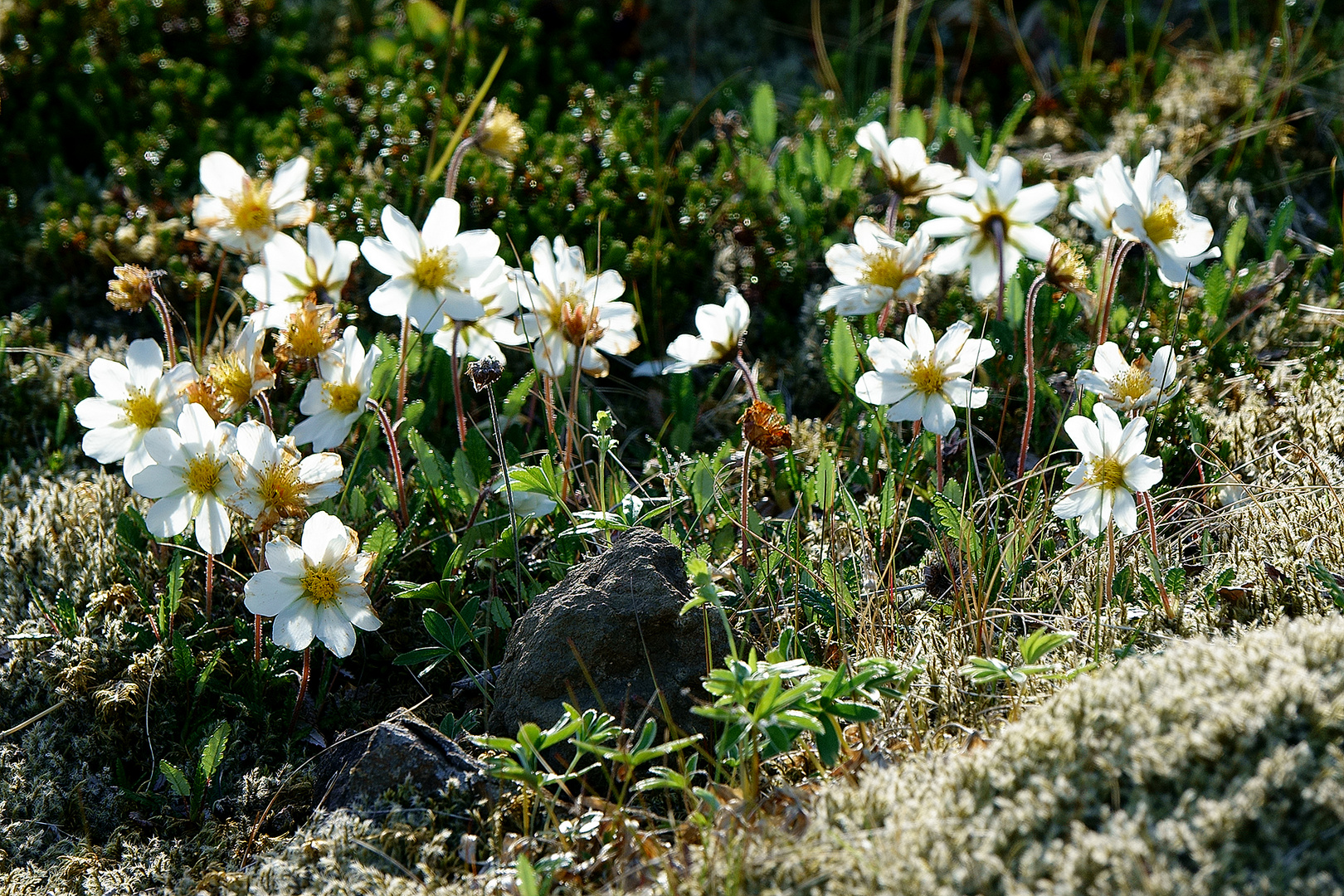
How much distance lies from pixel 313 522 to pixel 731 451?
1.14m

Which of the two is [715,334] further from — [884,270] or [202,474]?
[202,474]

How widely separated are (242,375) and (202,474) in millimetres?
273

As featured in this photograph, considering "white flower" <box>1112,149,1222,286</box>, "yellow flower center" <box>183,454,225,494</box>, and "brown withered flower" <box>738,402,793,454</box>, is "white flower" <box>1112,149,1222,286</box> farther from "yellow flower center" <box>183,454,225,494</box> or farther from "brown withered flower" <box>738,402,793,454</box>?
"yellow flower center" <box>183,454,225,494</box>

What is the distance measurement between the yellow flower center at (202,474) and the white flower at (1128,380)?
6.06 feet

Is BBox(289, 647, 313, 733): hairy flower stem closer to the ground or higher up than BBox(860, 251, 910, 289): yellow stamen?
closer to the ground

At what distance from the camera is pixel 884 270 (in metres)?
2.51

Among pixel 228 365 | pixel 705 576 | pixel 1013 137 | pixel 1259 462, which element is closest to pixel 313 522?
pixel 228 365

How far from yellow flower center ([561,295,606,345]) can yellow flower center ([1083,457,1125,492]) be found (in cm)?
116

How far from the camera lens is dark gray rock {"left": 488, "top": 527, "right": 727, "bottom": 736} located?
2.06 metres

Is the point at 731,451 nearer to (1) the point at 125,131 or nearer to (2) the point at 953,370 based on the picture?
(2) the point at 953,370

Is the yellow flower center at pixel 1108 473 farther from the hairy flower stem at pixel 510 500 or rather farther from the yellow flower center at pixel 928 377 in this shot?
the hairy flower stem at pixel 510 500

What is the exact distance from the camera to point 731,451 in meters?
2.76

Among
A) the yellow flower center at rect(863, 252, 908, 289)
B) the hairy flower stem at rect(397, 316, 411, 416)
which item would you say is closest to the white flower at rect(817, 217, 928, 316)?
the yellow flower center at rect(863, 252, 908, 289)

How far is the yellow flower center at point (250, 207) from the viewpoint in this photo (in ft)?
8.35
